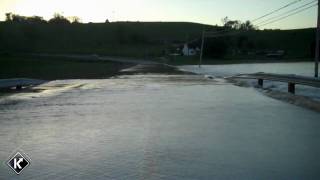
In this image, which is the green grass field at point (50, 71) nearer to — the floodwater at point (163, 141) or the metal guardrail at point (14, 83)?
the metal guardrail at point (14, 83)

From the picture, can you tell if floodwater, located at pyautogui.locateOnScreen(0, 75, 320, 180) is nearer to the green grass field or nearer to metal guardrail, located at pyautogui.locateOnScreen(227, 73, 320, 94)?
metal guardrail, located at pyautogui.locateOnScreen(227, 73, 320, 94)

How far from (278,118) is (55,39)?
188490 mm

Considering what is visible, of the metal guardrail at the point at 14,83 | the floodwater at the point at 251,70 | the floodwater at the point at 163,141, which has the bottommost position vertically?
the floodwater at the point at 251,70

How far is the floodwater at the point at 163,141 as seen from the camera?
8.87m

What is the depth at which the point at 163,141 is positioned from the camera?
11.8m

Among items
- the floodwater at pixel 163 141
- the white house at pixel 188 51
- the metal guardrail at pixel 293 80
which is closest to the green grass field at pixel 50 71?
the metal guardrail at pixel 293 80

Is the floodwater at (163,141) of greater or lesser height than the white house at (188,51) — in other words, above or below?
above

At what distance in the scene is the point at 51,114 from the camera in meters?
17.6

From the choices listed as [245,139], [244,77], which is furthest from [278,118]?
[244,77]

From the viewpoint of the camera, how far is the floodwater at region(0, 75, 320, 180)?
8867 millimetres

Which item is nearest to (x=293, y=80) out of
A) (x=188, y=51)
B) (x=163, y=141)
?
(x=163, y=141)

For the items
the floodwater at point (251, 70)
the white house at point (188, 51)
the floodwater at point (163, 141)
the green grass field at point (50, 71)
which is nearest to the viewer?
the floodwater at point (163, 141)

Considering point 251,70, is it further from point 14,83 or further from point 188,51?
point 188,51

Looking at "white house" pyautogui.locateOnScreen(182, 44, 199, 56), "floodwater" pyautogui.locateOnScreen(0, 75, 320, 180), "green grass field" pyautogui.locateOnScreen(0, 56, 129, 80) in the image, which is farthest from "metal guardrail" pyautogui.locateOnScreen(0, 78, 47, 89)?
"white house" pyautogui.locateOnScreen(182, 44, 199, 56)
